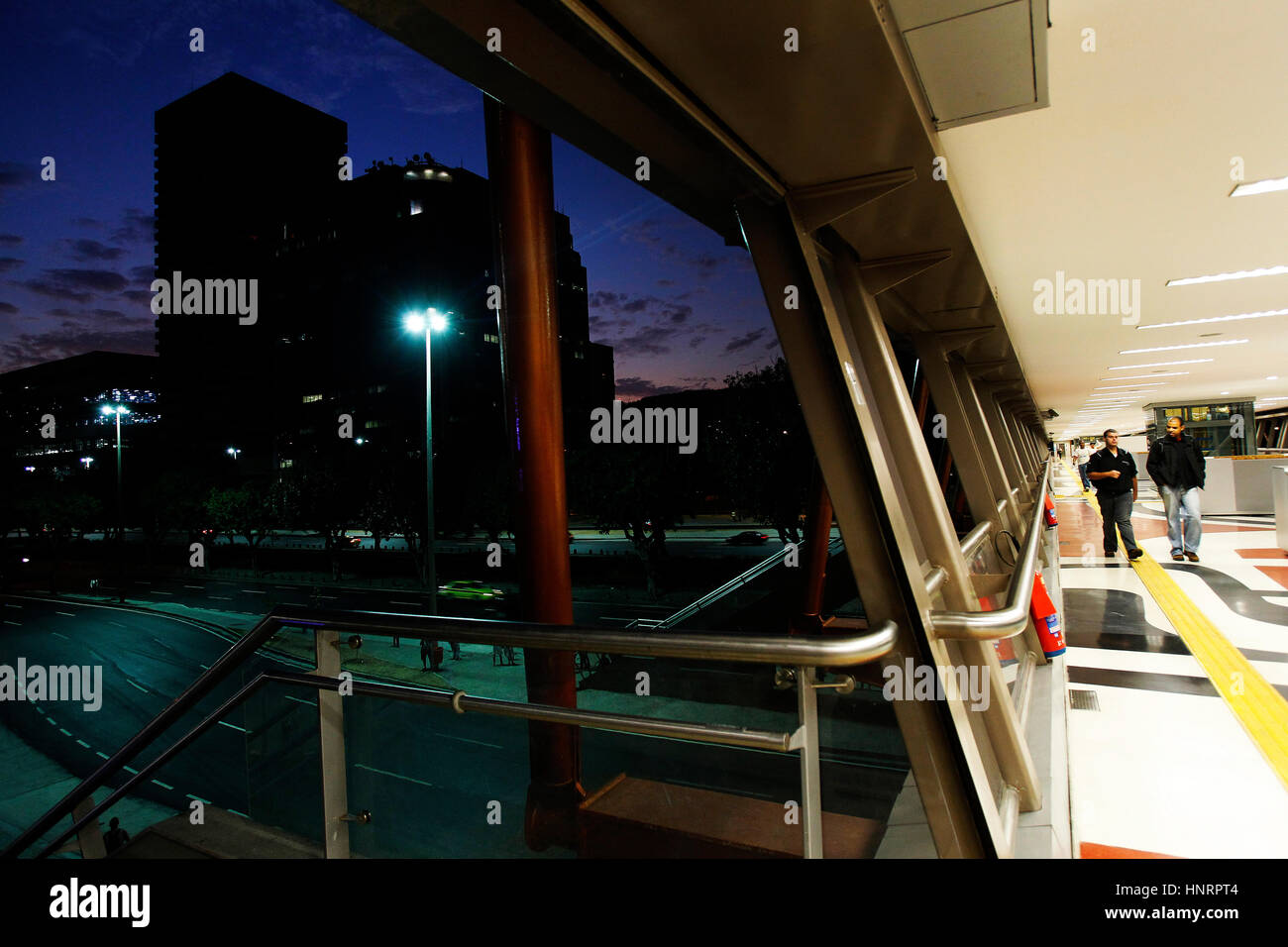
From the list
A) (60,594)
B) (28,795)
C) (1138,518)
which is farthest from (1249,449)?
(60,594)

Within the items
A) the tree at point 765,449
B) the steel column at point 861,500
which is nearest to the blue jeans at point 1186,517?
the steel column at point 861,500

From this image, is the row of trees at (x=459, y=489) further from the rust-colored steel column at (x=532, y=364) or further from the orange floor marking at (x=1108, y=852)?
the orange floor marking at (x=1108, y=852)

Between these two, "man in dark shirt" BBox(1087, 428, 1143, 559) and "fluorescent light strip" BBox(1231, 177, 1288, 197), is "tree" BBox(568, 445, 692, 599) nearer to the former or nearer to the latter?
"man in dark shirt" BBox(1087, 428, 1143, 559)

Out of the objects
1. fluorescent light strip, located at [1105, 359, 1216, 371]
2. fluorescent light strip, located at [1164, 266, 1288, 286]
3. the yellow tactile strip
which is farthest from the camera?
fluorescent light strip, located at [1105, 359, 1216, 371]

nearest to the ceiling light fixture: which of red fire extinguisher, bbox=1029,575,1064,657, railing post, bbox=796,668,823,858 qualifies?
red fire extinguisher, bbox=1029,575,1064,657

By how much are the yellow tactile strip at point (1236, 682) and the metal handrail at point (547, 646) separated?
8.80ft

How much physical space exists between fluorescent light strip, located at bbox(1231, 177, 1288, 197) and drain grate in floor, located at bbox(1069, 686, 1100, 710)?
272 cm

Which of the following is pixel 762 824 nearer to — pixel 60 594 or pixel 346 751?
pixel 346 751

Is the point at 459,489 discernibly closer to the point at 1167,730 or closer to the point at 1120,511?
the point at 1120,511

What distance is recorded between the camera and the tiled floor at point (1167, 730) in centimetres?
231

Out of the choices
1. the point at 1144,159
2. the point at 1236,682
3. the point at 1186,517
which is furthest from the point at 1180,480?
the point at 1144,159

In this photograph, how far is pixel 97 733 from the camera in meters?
13.0

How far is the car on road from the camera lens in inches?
878

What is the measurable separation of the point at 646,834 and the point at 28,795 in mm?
13248
